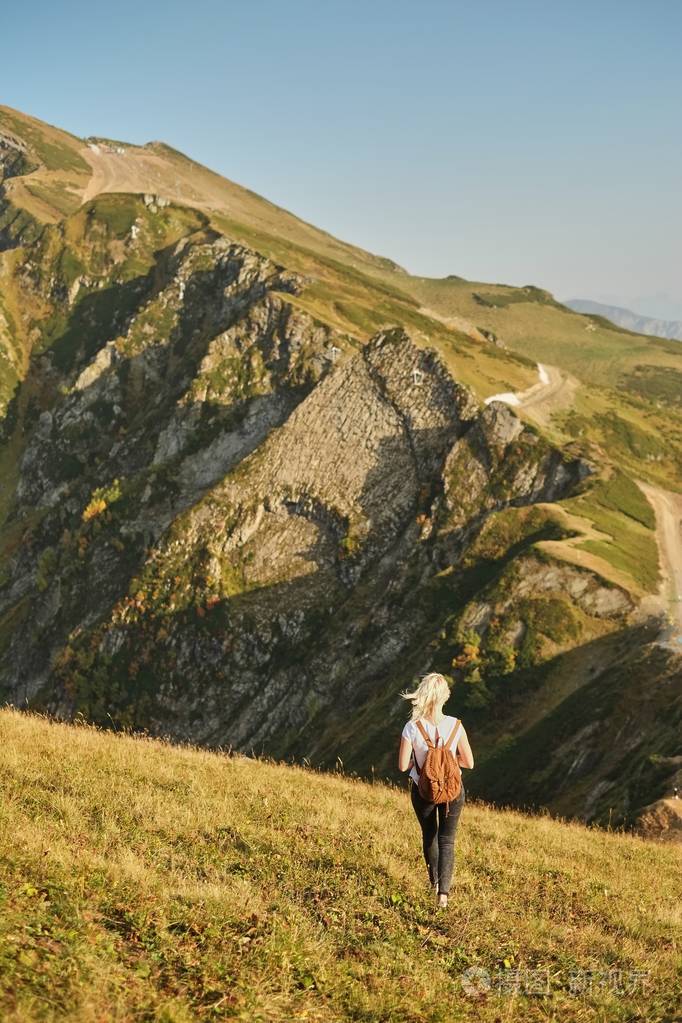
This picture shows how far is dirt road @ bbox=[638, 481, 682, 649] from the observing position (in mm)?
44525

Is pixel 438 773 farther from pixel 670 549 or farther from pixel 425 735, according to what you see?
pixel 670 549

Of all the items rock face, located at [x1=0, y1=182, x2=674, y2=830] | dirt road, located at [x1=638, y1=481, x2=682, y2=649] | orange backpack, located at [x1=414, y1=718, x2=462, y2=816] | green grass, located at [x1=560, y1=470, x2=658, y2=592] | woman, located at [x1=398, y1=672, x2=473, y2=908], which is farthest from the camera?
green grass, located at [x1=560, y1=470, x2=658, y2=592]

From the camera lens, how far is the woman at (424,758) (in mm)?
11062

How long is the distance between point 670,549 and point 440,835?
53290 millimetres

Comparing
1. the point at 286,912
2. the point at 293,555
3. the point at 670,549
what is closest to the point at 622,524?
the point at 670,549

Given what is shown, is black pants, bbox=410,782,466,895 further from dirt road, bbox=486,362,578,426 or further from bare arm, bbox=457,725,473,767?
dirt road, bbox=486,362,578,426

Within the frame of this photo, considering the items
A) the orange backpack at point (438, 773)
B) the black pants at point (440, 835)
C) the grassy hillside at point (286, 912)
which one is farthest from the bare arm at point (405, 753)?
the grassy hillside at point (286, 912)

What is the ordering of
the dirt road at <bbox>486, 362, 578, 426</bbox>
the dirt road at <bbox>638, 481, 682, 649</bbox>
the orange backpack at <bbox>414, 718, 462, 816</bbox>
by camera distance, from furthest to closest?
the dirt road at <bbox>486, 362, 578, 426</bbox>, the dirt road at <bbox>638, 481, 682, 649</bbox>, the orange backpack at <bbox>414, 718, 462, 816</bbox>

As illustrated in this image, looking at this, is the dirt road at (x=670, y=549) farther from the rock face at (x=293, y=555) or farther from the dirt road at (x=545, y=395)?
the dirt road at (x=545, y=395)

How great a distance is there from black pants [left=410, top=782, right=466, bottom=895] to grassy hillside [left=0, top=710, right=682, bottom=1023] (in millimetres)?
511

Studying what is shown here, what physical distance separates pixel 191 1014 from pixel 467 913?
4.91m

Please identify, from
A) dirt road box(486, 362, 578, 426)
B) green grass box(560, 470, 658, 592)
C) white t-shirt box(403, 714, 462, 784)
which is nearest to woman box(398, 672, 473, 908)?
white t-shirt box(403, 714, 462, 784)

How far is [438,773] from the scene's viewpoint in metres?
11.0

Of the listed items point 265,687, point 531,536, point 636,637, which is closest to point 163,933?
point 636,637
